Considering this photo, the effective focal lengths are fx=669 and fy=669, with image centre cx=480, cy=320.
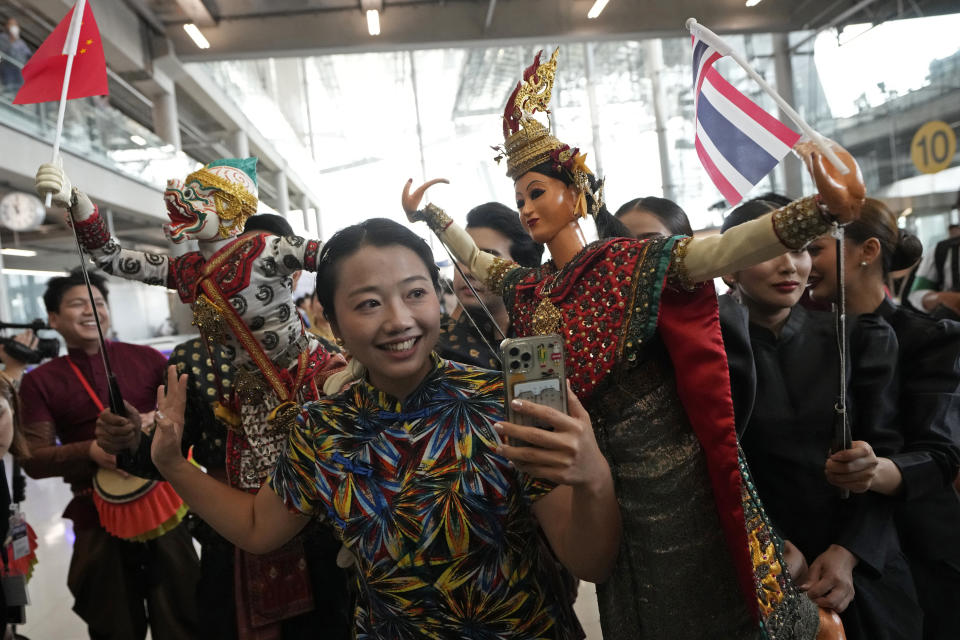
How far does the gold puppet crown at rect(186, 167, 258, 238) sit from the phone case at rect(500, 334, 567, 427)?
1.29 meters

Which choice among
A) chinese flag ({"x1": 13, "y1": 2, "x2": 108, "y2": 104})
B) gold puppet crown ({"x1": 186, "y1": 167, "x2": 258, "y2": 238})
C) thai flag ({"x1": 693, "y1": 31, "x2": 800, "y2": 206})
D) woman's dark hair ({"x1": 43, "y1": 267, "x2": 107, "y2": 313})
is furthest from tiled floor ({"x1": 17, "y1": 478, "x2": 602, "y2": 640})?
chinese flag ({"x1": 13, "y1": 2, "x2": 108, "y2": 104})

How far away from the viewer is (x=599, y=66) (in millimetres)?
10125

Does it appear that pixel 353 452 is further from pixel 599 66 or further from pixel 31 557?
pixel 599 66

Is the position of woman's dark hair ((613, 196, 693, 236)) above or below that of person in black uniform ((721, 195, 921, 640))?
above

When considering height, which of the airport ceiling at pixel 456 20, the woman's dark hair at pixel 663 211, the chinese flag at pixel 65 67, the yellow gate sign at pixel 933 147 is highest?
the airport ceiling at pixel 456 20

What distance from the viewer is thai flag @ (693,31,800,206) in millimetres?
1460

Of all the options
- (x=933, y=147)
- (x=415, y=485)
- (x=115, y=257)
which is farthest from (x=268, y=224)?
(x=933, y=147)

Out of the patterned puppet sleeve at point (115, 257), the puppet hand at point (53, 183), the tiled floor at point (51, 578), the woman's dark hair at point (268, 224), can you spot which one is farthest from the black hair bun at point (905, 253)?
the tiled floor at point (51, 578)

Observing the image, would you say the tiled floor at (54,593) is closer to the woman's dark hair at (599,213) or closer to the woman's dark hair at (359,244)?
the woman's dark hair at (599,213)

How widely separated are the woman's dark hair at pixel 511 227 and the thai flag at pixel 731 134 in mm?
877

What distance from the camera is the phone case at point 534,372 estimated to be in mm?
861

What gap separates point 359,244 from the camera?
1.18m

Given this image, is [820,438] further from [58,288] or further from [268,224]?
[58,288]

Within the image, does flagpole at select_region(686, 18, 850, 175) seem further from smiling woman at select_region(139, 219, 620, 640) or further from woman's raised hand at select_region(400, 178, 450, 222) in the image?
woman's raised hand at select_region(400, 178, 450, 222)
